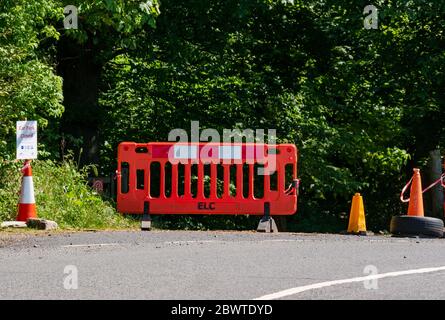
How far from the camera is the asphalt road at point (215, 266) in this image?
8.80 meters

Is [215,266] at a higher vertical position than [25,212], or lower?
lower

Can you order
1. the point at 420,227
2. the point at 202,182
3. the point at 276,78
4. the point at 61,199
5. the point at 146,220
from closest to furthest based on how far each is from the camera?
the point at 420,227
the point at 146,220
the point at 202,182
the point at 61,199
the point at 276,78

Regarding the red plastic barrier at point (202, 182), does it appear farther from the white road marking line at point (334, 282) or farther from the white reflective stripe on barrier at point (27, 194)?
the white road marking line at point (334, 282)

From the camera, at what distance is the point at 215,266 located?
10.6 m

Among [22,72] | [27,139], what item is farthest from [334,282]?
[22,72]

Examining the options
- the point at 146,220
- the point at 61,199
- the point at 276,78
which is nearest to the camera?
the point at 146,220

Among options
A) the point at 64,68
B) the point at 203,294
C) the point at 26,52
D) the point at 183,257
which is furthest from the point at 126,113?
the point at 203,294

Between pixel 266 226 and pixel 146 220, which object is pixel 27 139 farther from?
pixel 266 226

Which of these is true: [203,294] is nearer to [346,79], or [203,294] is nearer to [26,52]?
[26,52]

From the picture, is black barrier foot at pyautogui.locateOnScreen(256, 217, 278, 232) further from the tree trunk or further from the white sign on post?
the tree trunk

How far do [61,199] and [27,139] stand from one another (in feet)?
5.37

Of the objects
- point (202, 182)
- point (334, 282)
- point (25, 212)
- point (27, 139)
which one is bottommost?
point (334, 282)

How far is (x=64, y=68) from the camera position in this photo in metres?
22.7
